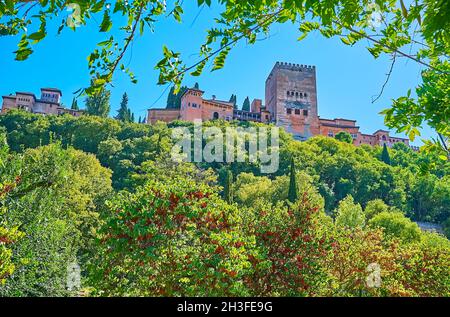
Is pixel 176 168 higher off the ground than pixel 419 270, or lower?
higher

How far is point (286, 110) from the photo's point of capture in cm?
7156

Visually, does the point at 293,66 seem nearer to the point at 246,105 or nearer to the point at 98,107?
the point at 246,105

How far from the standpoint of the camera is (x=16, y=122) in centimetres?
5328

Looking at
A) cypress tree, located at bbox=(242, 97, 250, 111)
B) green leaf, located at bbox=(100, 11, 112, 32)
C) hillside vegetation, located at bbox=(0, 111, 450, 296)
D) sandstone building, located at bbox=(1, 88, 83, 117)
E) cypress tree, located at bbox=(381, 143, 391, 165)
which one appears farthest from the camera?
cypress tree, located at bbox=(242, 97, 250, 111)

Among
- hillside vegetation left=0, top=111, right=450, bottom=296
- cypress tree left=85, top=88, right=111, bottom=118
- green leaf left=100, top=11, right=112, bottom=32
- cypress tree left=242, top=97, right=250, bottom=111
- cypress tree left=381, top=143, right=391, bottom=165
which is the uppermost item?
cypress tree left=242, top=97, right=250, bottom=111

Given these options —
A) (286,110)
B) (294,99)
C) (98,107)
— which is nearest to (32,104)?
(98,107)

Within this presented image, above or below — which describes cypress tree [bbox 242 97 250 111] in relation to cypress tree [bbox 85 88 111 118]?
above

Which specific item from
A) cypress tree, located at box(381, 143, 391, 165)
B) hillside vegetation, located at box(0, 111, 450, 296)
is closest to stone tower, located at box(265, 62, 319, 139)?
cypress tree, located at box(381, 143, 391, 165)

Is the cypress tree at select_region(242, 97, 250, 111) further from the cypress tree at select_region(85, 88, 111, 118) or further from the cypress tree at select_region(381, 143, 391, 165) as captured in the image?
the cypress tree at select_region(381, 143, 391, 165)

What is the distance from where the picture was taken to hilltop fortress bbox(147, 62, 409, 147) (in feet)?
219

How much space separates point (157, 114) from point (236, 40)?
6769cm

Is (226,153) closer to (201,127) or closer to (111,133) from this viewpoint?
(201,127)

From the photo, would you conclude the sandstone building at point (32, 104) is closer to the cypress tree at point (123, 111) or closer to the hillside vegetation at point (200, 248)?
the cypress tree at point (123, 111)
